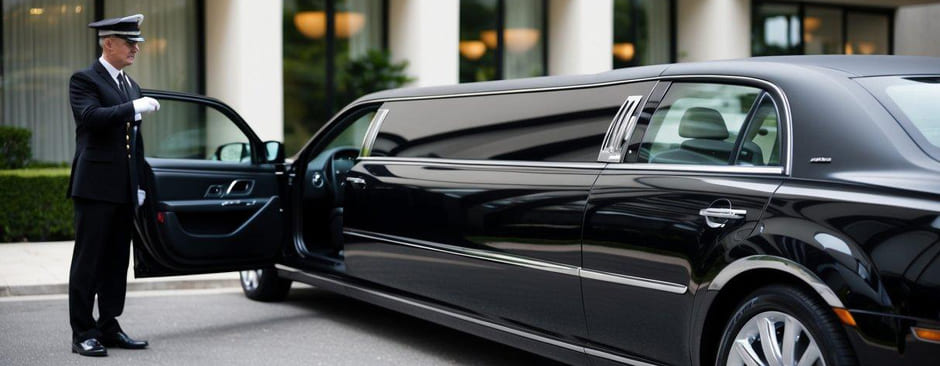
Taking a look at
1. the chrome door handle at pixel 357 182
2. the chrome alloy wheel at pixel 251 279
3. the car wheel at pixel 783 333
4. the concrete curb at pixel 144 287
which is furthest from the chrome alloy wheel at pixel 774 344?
the concrete curb at pixel 144 287

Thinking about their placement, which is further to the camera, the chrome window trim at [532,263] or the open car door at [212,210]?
the open car door at [212,210]

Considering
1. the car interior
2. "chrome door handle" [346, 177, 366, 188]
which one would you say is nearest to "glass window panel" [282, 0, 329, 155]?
the car interior

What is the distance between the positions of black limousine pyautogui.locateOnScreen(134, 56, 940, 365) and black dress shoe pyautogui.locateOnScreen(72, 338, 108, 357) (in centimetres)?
59

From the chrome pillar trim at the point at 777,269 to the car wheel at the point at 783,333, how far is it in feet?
0.24

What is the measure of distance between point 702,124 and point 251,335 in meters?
3.43

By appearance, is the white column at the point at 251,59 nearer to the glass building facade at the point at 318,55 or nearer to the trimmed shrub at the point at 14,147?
the glass building facade at the point at 318,55

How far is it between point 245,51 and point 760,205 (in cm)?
1150

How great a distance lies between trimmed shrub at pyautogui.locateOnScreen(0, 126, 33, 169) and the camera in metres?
12.6

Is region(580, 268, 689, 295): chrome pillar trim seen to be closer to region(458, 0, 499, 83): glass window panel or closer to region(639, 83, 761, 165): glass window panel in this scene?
region(639, 83, 761, 165): glass window panel

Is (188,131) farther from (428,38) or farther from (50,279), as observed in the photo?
(50,279)

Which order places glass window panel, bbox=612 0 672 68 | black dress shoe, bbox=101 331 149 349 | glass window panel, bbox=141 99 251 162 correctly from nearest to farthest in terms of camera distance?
1. black dress shoe, bbox=101 331 149 349
2. glass window panel, bbox=141 99 251 162
3. glass window panel, bbox=612 0 672 68

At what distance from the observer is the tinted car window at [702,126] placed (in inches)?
164

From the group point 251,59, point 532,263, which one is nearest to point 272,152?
point 532,263

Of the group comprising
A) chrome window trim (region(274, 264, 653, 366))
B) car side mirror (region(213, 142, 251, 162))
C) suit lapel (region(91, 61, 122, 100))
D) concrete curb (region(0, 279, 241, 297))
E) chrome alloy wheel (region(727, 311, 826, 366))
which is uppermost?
suit lapel (region(91, 61, 122, 100))
